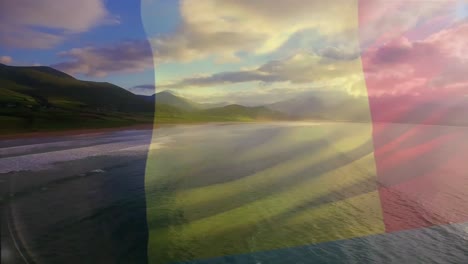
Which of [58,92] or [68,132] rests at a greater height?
[58,92]

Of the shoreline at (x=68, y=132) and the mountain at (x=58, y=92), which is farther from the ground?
the mountain at (x=58, y=92)

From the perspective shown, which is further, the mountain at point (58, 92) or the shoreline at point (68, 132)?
the mountain at point (58, 92)

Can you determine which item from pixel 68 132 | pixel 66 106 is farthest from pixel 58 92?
pixel 68 132

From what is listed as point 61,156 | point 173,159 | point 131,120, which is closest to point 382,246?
point 173,159

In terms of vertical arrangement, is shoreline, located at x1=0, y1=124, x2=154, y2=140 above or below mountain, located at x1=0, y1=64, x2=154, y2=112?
below

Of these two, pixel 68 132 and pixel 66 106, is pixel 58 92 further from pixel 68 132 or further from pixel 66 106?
pixel 68 132

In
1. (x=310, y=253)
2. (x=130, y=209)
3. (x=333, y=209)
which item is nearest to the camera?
(x=310, y=253)

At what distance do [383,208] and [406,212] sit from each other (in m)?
0.48

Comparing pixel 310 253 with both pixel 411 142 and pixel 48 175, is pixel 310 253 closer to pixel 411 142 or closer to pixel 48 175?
pixel 48 175

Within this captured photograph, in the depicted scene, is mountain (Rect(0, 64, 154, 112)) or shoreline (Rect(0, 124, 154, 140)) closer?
shoreline (Rect(0, 124, 154, 140))

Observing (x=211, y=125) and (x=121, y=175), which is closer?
(x=121, y=175)

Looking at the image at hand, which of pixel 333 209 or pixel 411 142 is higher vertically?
pixel 411 142

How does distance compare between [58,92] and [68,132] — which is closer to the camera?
[68,132]

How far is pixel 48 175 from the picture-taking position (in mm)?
8734
